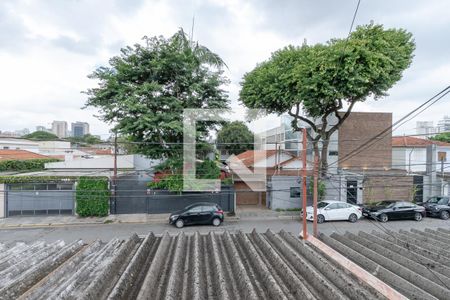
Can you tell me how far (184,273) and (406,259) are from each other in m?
3.35

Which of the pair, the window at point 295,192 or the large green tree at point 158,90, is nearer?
the large green tree at point 158,90

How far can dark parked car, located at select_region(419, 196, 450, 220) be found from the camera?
1552 cm

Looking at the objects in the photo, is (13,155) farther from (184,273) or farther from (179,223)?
(184,273)

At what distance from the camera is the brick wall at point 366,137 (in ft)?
65.4

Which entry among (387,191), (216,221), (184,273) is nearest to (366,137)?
(387,191)

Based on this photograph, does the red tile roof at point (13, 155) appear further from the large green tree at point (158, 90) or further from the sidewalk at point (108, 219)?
the large green tree at point (158, 90)

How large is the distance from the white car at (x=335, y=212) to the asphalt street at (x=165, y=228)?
0.32 metres

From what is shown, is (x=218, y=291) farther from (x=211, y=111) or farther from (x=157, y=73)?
(x=157, y=73)

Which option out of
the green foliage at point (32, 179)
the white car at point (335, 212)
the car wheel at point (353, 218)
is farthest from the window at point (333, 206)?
the green foliage at point (32, 179)

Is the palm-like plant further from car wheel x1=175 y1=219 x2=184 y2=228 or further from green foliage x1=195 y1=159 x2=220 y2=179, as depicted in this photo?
car wheel x1=175 y1=219 x2=184 y2=228

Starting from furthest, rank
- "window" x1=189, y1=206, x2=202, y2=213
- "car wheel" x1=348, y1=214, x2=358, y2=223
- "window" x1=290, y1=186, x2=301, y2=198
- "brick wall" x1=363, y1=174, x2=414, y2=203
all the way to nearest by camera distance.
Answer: "brick wall" x1=363, y1=174, x2=414, y2=203, "window" x1=290, y1=186, x2=301, y2=198, "car wheel" x1=348, y1=214, x2=358, y2=223, "window" x1=189, y1=206, x2=202, y2=213

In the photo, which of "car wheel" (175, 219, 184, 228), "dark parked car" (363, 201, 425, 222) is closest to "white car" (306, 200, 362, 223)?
"dark parked car" (363, 201, 425, 222)

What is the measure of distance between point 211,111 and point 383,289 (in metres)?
12.3

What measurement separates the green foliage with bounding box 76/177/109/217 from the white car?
507 inches
